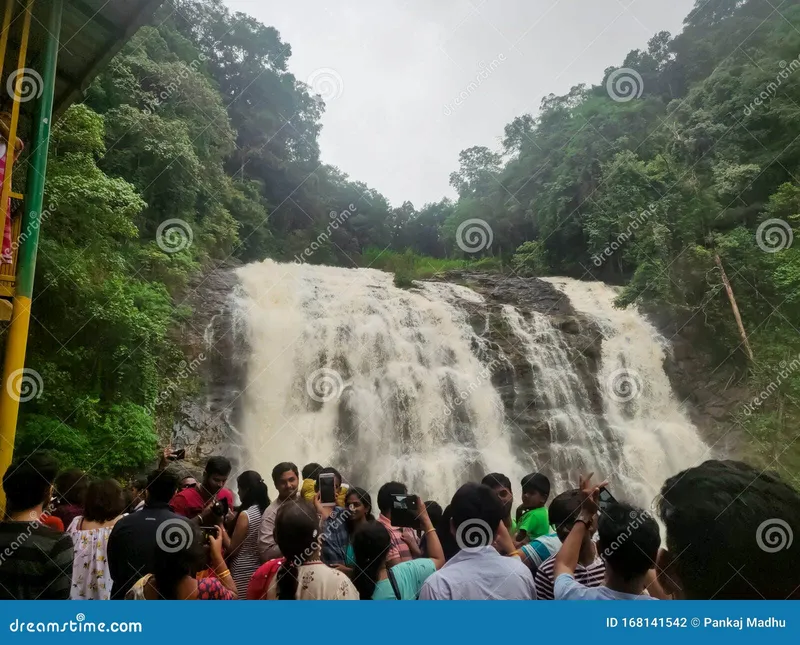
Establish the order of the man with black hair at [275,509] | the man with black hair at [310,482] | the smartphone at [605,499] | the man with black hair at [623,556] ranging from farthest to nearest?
the man with black hair at [310,482] → the man with black hair at [275,509] → the smartphone at [605,499] → the man with black hair at [623,556]

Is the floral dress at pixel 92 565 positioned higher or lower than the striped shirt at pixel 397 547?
lower

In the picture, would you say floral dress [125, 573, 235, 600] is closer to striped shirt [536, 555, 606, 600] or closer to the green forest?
striped shirt [536, 555, 606, 600]

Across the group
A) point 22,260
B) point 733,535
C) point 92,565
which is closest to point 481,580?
point 733,535

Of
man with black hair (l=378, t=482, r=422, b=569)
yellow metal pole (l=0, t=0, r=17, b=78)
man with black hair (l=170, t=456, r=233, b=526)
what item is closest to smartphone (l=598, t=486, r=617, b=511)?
man with black hair (l=378, t=482, r=422, b=569)

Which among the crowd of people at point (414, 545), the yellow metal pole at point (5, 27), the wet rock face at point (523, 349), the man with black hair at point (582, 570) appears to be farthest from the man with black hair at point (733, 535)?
the wet rock face at point (523, 349)

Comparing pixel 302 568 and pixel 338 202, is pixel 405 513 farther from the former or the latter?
pixel 338 202

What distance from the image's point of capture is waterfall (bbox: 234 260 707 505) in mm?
12141

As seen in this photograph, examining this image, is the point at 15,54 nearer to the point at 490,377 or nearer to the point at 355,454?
the point at 355,454

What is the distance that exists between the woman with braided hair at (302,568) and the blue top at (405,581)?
0.50 feet

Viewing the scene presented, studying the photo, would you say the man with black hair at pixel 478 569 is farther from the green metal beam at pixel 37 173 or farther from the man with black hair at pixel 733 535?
the green metal beam at pixel 37 173

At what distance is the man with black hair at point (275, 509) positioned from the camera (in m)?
3.26

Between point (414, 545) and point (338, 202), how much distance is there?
29.7 meters

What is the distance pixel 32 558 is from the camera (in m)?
2.42

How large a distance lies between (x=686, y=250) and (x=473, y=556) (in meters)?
16.7
